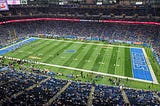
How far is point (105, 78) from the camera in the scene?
148ft

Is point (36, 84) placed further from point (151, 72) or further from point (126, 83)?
point (151, 72)

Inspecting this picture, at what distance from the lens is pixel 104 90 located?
115 ft

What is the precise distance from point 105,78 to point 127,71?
7.13 meters

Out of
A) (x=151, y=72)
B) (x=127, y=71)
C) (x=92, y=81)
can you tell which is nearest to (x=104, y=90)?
(x=92, y=81)

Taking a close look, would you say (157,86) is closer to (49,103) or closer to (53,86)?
(53,86)

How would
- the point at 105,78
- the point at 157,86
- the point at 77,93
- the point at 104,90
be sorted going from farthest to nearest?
the point at 105,78, the point at 157,86, the point at 104,90, the point at 77,93

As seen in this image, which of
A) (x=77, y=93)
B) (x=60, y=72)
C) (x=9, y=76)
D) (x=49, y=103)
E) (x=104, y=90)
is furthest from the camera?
(x=60, y=72)

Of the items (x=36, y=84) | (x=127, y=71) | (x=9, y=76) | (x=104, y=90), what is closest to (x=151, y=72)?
(x=127, y=71)

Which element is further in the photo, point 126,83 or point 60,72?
point 60,72

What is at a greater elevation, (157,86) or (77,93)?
(77,93)

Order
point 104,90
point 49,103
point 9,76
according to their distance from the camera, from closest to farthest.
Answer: point 49,103, point 104,90, point 9,76

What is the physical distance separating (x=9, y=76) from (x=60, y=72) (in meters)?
12.6

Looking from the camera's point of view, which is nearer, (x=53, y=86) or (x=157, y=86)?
(x=53, y=86)

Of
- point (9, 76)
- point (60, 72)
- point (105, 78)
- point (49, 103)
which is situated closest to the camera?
point (49, 103)
